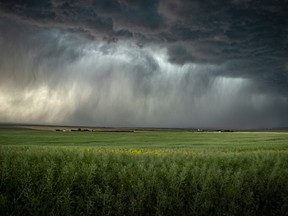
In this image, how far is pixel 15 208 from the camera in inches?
411

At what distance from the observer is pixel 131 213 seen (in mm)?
11312

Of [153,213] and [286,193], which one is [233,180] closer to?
[286,193]

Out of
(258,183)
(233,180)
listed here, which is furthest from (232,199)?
(258,183)

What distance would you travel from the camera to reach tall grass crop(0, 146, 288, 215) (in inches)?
432

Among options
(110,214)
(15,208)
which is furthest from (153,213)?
(15,208)

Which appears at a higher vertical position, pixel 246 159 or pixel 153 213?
pixel 246 159

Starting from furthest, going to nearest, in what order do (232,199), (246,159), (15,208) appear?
(246,159) < (232,199) < (15,208)

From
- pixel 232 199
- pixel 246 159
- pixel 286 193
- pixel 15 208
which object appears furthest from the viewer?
pixel 246 159

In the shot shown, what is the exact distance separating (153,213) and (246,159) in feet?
27.5

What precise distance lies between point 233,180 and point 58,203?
7197mm

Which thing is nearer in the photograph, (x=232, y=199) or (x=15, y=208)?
(x=15, y=208)

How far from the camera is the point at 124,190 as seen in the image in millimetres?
11820

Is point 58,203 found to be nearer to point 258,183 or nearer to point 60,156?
point 60,156

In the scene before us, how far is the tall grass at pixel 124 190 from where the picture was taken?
432 inches
